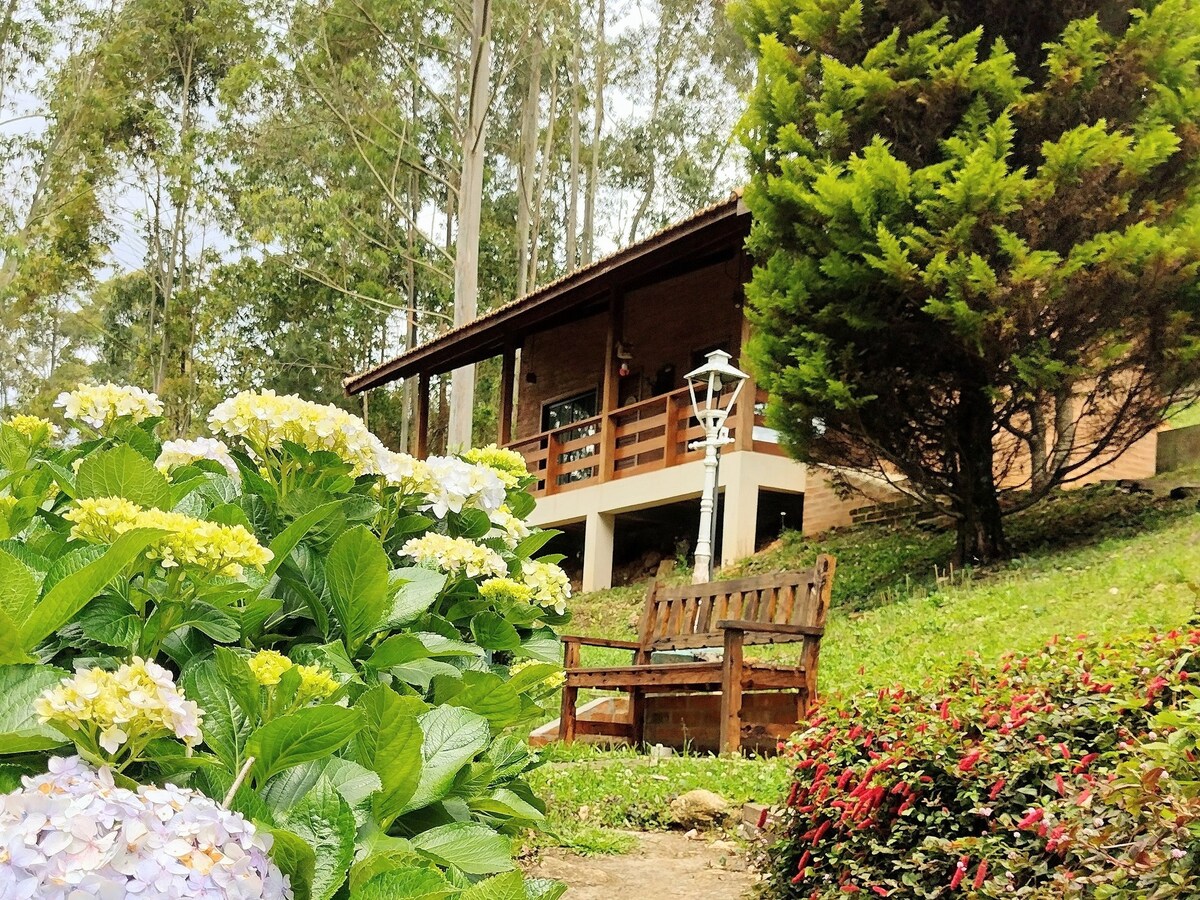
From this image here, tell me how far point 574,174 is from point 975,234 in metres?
21.6

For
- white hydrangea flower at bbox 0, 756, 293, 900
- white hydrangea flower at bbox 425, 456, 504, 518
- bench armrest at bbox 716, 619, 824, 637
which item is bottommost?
white hydrangea flower at bbox 0, 756, 293, 900

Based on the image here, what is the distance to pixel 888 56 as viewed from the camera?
1005 cm

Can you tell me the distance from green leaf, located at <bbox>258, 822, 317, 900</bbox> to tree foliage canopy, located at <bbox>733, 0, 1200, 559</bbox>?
848 centimetres

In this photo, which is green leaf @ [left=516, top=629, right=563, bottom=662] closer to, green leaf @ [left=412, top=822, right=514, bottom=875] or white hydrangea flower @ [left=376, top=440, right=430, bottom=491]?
white hydrangea flower @ [left=376, top=440, right=430, bottom=491]

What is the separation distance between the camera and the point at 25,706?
1.26m

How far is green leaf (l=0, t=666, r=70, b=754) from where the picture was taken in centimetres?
116

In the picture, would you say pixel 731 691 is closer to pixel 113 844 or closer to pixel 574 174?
pixel 113 844

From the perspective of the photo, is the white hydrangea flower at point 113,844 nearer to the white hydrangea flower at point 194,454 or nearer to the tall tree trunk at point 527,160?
the white hydrangea flower at point 194,454

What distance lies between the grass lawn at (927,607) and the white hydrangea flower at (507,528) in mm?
2290

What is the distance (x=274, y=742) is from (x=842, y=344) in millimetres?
9155

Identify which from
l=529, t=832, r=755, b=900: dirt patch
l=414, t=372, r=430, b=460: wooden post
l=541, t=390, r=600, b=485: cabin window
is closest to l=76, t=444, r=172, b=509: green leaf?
l=529, t=832, r=755, b=900: dirt patch

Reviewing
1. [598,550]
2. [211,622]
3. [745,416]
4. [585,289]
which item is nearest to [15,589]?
[211,622]

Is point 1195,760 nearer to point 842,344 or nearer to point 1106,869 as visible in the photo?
point 1106,869

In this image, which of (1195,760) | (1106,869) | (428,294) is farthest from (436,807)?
(428,294)
